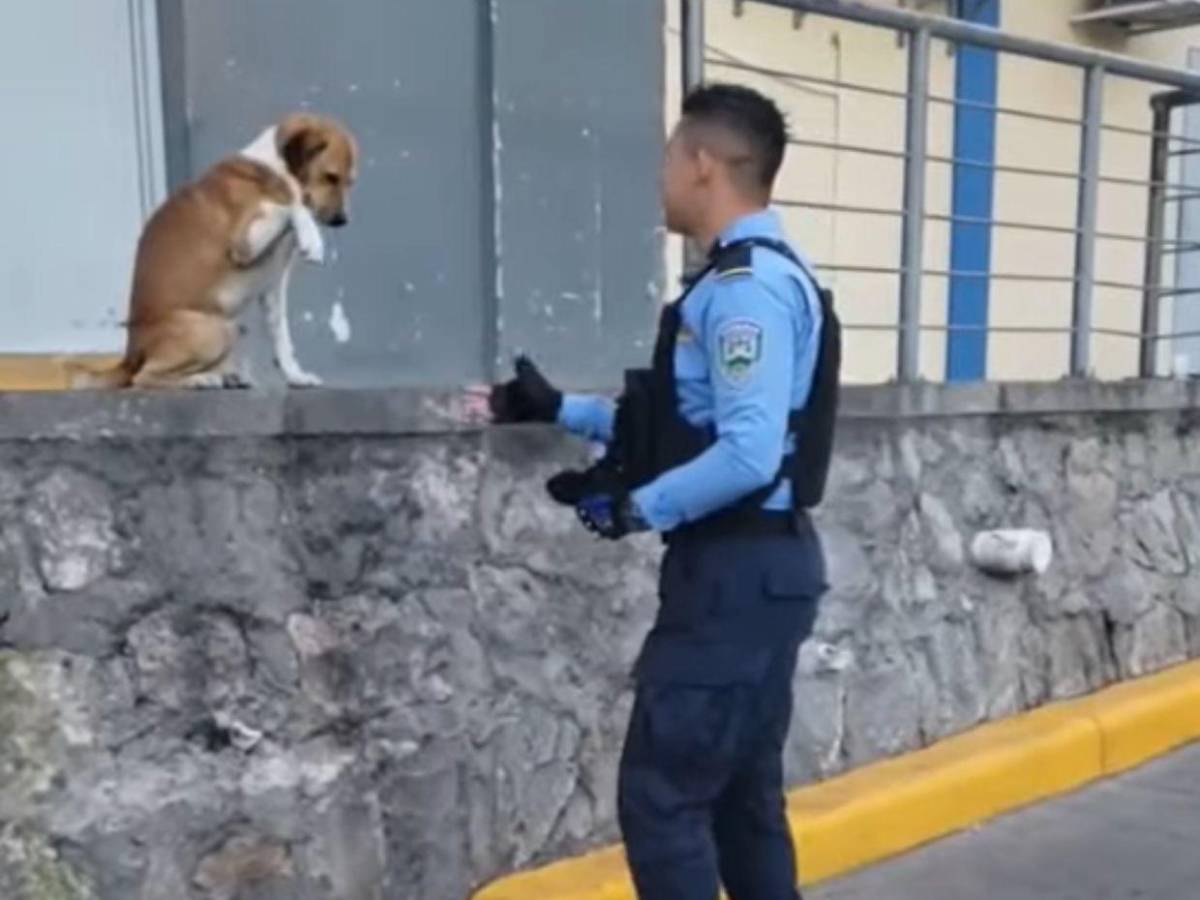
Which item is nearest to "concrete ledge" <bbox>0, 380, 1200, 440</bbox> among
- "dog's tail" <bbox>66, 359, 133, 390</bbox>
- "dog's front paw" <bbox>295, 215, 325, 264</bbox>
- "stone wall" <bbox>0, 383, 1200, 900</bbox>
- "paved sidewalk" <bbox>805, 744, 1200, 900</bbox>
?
"stone wall" <bbox>0, 383, 1200, 900</bbox>

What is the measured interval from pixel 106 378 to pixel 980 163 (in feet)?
11.8

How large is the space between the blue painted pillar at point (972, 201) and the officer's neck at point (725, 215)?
5.15 m

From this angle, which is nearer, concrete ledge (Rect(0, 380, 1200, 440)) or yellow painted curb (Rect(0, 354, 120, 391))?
concrete ledge (Rect(0, 380, 1200, 440))

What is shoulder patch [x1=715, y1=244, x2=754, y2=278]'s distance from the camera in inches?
117

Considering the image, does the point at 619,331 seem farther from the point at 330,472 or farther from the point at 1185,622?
the point at 1185,622

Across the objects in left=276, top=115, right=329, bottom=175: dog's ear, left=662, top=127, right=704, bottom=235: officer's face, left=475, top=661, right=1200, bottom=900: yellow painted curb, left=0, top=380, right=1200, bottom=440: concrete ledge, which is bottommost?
left=475, top=661, right=1200, bottom=900: yellow painted curb

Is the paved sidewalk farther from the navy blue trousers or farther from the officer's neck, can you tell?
the officer's neck

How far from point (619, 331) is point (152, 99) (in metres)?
1.59

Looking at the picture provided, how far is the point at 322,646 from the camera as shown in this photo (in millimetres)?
3830

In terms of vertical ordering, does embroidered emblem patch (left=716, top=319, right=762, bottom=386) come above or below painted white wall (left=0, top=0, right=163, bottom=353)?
below

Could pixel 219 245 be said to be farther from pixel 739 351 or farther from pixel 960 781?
pixel 960 781

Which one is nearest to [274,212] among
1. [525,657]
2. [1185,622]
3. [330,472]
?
[330,472]

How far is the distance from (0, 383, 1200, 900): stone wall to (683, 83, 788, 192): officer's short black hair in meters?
1.16

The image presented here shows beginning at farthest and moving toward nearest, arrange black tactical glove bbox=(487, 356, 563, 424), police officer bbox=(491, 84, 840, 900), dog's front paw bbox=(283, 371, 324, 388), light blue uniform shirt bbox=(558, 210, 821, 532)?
dog's front paw bbox=(283, 371, 324, 388), black tactical glove bbox=(487, 356, 563, 424), police officer bbox=(491, 84, 840, 900), light blue uniform shirt bbox=(558, 210, 821, 532)
